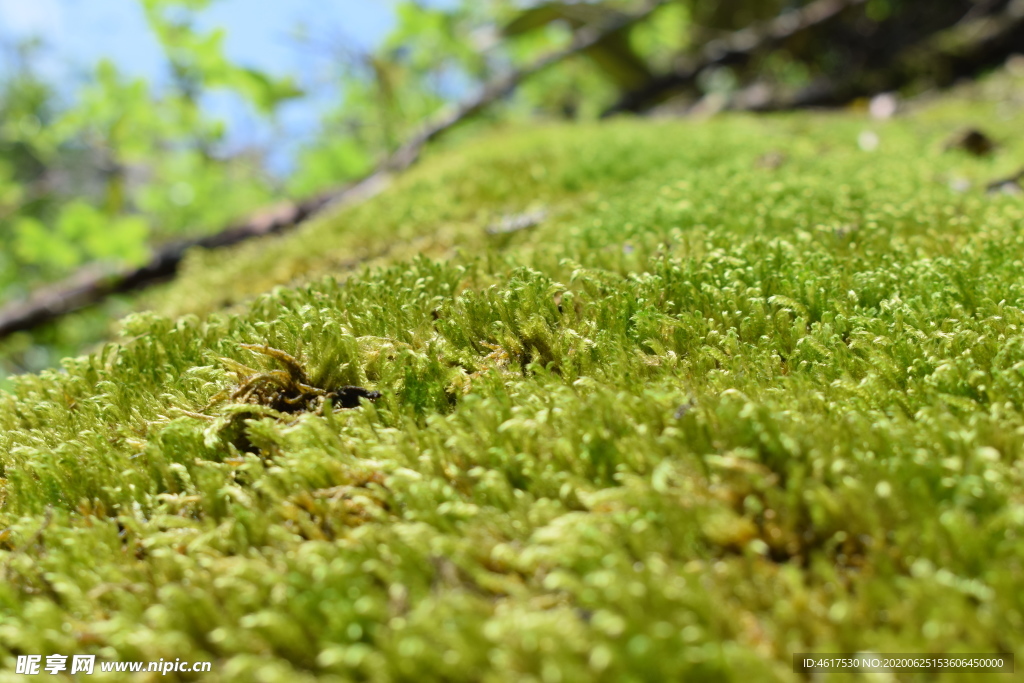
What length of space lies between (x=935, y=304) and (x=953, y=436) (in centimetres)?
86

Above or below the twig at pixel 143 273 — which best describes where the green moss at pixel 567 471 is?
below

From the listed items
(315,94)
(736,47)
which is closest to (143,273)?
(315,94)

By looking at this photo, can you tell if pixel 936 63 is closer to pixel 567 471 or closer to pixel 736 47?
pixel 736 47

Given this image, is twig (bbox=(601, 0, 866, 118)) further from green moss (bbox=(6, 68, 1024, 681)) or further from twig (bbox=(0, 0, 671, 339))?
green moss (bbox=(6, 68, 1024, 681))

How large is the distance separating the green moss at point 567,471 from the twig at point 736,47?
33.1 feet

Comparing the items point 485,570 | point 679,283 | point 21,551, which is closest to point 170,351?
point 21,551

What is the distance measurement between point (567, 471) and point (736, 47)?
1244 cm

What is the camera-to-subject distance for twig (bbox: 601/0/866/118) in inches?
454

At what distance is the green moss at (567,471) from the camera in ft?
4.27

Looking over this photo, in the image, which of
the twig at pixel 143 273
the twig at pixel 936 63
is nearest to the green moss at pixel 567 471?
the twig at pixel 143 273

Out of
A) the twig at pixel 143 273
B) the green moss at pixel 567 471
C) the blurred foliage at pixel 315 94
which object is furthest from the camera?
the blurred foliage at pixel 315 94

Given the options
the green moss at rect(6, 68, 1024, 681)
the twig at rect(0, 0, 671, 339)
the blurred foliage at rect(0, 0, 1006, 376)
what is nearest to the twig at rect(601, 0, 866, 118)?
the blurred foliage at rect(0, 0, 1006, 376)

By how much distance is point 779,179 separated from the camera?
14.2 feet

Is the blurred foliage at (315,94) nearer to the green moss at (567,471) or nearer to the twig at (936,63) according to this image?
the twig at (936,63)
